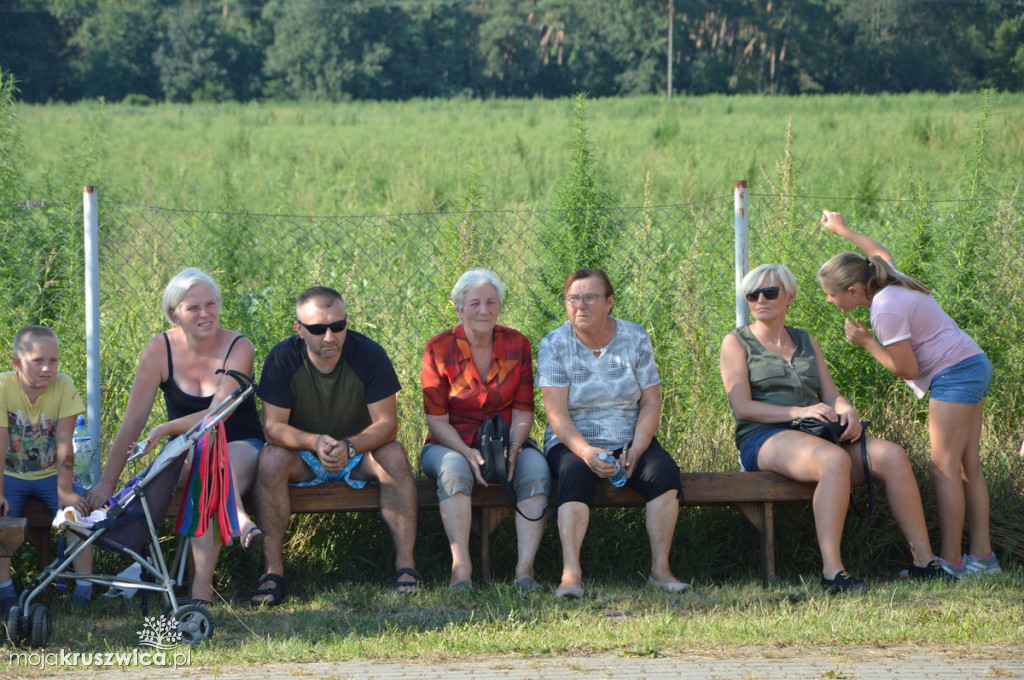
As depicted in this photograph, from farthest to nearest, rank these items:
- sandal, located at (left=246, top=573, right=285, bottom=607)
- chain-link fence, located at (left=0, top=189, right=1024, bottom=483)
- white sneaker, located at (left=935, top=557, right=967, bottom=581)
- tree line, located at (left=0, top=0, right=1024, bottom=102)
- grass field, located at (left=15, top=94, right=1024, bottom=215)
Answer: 1. tree line, located at (left=0, top=0, right=1024, bottom=102)
2. grass field, located at (left=15, top=94, right=1024, bottom=215)
3. chain-link fence, located at (left=0, top=189, right=1024, bottom=483)
4. white sneaker, located at (left=935, top=557, right=967, bottom=581)
5. sandal, located at (left=246, top=573, right=285, bottom=607)

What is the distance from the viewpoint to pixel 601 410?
4.80 meters

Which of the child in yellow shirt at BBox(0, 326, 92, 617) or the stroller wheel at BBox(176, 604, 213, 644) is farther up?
the child in yellow shirt at BBox(0, 326, 92, 617)

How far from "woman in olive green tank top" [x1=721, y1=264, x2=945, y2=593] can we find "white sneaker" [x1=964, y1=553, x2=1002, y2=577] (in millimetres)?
187

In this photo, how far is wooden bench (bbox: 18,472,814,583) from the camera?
15.0ft

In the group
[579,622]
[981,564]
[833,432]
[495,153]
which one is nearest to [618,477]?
[579,622]

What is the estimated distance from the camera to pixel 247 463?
4.53 metres

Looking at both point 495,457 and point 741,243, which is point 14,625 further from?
point 741,243

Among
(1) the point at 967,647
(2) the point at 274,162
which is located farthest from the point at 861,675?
(2) the point at 274,162

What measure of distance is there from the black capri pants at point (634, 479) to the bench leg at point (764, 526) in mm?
359

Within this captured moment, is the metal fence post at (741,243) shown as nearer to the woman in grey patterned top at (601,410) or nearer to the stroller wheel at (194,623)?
the woman in grey patterned top at (601,410)

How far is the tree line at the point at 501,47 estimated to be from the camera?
49281 millimetres

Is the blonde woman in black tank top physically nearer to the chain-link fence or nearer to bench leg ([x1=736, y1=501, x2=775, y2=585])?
the chain-link fence

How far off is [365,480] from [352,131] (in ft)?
73.7

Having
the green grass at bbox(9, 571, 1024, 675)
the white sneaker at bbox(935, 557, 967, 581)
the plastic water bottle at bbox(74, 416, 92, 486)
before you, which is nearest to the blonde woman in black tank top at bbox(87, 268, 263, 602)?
the plastic water bottle at bbox(74, 416, 92, 486)
